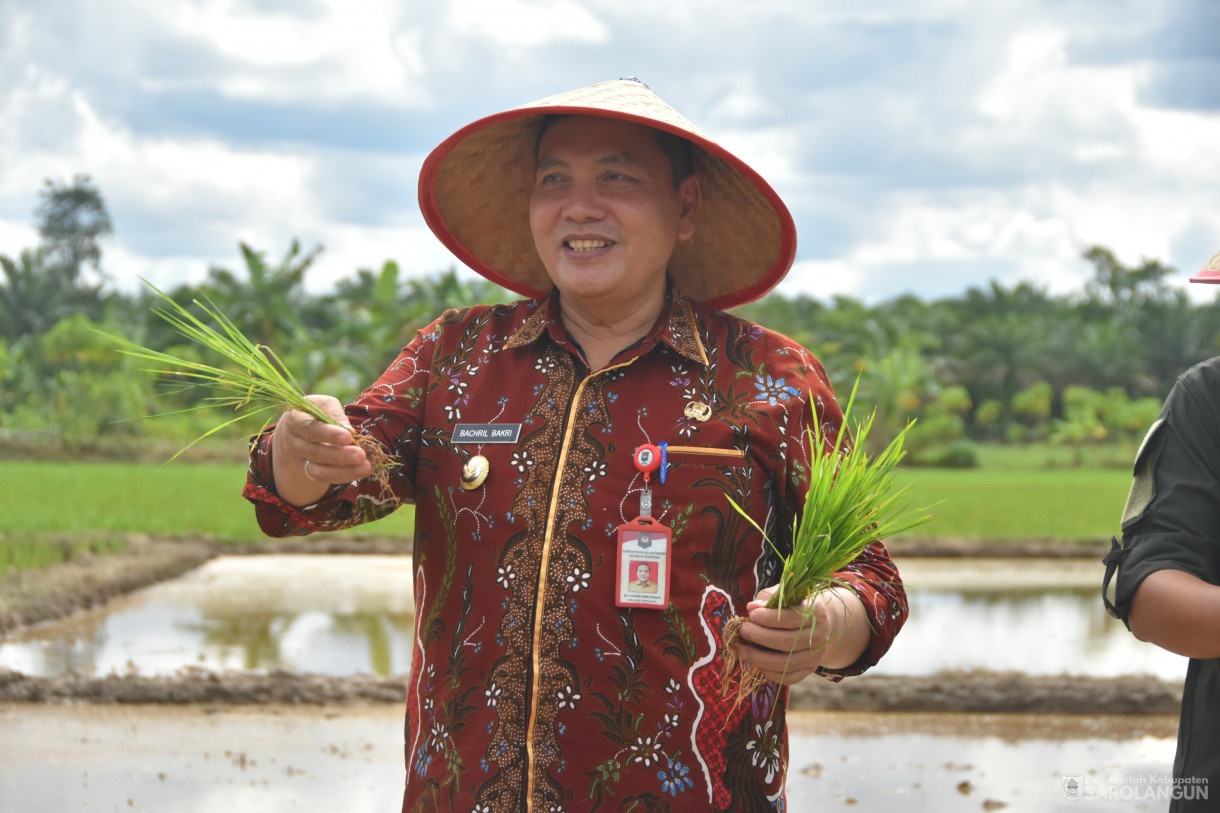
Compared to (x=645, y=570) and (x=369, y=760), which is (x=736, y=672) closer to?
(x=645, y=570)

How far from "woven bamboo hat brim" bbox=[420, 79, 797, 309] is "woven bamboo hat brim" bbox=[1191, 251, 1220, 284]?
25.5 inches

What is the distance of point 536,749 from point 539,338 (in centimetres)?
63

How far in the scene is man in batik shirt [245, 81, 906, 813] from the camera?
5.32 ft

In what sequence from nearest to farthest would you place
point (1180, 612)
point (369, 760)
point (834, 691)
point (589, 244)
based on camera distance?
point (1180, 612) → point (589, 244) → point (369, 760) → point (834, 691)

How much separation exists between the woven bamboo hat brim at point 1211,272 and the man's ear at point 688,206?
2.53 feet

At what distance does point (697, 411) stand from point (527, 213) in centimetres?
67

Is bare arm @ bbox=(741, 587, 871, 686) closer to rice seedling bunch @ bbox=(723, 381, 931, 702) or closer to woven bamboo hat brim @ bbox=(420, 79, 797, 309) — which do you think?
rice seedling bunch @ bbox=(723, 381, 931, 702)

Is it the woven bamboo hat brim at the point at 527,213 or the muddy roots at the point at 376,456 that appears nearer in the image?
the muddy roots at the point at 376,456

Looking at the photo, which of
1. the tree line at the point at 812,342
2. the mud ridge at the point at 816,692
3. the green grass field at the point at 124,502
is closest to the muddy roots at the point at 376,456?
the mud ridge at the point at 816,692

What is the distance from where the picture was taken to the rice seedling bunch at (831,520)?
1529 millimetres

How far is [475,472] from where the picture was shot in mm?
1721

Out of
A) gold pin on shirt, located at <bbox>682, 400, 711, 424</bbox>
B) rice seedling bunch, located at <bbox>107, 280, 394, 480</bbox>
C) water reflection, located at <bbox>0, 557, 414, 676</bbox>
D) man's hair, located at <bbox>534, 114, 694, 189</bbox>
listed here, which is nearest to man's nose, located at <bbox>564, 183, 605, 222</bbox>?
man's hair, located at <bbox>534, 114, 694, 189</bbox>

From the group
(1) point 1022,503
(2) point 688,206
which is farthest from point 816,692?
(1) point 1022,503

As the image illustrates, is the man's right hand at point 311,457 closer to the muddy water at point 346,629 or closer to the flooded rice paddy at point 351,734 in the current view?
the flooded rice paddy at point 351,734
